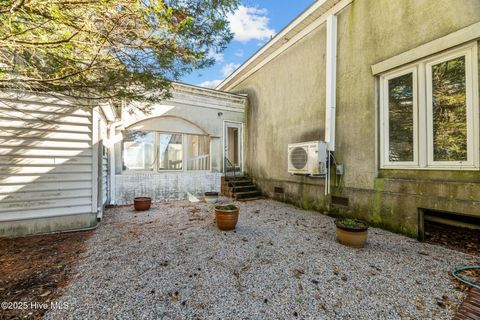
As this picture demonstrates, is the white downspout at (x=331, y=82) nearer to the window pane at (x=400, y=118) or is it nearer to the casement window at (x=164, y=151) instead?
the window pane at (x=400, y=118)

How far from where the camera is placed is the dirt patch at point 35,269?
1.77 meters

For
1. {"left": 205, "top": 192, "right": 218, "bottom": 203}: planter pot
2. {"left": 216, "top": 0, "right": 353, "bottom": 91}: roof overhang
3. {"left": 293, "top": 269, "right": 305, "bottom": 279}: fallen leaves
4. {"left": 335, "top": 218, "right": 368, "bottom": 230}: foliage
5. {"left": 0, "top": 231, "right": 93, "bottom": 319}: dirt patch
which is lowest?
{"left": 293, "top": 269, "right": 305, "bottom": 279}: fallen leaves

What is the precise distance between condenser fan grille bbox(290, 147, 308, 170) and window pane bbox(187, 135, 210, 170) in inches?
131

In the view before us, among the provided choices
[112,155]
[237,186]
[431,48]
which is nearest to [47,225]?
[112,155]

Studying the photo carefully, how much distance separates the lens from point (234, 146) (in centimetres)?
879

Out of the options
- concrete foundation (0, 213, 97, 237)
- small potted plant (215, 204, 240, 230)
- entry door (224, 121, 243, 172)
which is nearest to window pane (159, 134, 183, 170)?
entry door (224, 121, 243, 172)

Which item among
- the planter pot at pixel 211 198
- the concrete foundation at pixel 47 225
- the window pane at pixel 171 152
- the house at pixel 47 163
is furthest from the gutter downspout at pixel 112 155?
the planter pot at pixel 211 198

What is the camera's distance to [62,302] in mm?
1814

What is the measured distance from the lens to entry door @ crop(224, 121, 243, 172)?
7.77m

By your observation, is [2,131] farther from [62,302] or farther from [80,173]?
[62,302]

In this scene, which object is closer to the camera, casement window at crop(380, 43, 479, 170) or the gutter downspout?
casement window at crop(380, 43, 479, 170)

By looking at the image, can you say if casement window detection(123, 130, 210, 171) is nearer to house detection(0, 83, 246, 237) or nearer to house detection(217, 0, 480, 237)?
house detection(0, 83, 246, 237)

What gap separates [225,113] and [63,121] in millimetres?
4947

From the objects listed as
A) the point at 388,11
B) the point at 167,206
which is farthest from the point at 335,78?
the point at 167,206
